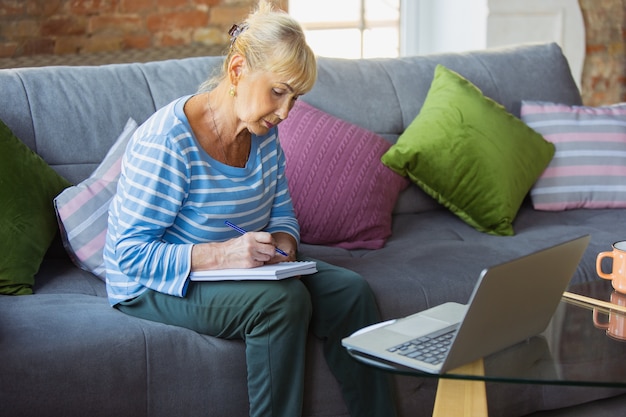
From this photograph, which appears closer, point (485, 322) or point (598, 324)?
point (485, 322)

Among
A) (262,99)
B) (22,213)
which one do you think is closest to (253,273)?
(262,99)

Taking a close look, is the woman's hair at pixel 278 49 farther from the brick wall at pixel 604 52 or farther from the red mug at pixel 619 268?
the brick wall at pixel 604 52

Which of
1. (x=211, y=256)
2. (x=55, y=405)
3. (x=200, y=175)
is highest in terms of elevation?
(x=200, y=175)

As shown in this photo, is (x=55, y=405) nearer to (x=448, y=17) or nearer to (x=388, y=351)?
(x=388, y=351)

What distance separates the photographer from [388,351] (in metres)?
1.49

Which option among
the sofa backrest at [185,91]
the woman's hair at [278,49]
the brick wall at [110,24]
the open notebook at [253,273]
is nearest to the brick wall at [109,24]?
the brick wall at [110,24]

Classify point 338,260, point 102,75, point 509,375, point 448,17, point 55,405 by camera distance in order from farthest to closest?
point 448,17, point 102,75, point 338,260, point 55,405, point 509,375

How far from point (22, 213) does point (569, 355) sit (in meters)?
1.33

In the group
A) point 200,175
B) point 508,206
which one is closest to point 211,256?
point 200,175

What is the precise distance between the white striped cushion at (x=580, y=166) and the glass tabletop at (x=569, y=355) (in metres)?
1.16

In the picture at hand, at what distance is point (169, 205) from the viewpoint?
201 cm

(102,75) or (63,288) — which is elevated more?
(102,75)

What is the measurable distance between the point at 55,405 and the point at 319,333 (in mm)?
574

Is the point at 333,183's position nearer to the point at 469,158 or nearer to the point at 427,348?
the point at 469,158
